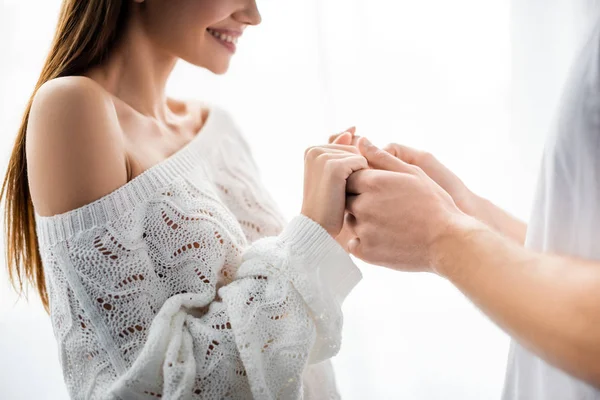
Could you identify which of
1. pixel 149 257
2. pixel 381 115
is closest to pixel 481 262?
pixel 149 257

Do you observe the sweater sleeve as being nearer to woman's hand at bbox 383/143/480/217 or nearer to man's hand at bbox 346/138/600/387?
man's hand at bbox 346/138/600/387

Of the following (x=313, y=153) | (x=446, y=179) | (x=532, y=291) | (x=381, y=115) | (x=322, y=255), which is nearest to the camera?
(x=532, y=291)

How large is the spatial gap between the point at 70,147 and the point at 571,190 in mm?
754

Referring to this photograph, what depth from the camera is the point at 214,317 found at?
89 cm

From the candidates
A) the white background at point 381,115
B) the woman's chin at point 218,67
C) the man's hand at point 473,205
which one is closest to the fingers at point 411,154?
the man's hand at point 473,205

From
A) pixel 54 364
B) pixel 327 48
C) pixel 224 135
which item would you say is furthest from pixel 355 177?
pixel 54 364

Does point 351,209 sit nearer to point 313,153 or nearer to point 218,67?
point 313,153

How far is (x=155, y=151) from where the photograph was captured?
105 centimetres

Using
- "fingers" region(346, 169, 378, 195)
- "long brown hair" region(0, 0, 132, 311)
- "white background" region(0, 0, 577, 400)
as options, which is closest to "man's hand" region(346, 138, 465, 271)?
"fingers" region(346, 169, 378, 195)

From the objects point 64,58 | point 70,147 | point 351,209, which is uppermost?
point 64,58

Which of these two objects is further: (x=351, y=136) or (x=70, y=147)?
(x=351, y=136)

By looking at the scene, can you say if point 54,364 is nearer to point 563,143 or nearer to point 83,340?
point 83,340

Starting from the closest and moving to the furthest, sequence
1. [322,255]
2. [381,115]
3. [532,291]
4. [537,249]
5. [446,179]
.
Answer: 1. [532,291]
2. [537,249]
3. [322,255]
4. [446,179]
5. [381,115]

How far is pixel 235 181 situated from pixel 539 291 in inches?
29.1
